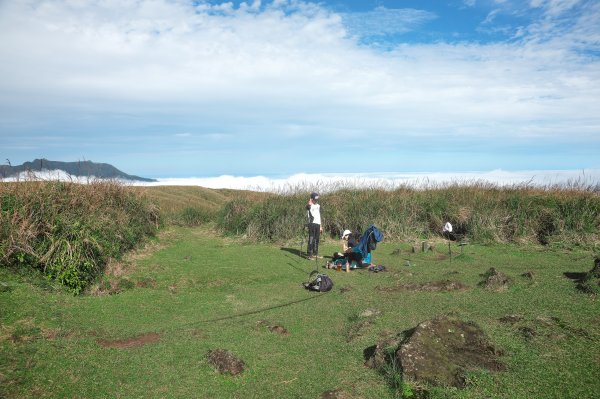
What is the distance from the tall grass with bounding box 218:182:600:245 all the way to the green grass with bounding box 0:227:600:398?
14.7 feet

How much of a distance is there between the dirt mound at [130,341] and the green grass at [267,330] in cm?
13

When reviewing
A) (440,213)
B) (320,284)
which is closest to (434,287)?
(320,284)

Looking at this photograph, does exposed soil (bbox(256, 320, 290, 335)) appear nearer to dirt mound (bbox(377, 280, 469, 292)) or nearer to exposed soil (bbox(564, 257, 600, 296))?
dirt mound (bbox(377, 280, 469, 292))

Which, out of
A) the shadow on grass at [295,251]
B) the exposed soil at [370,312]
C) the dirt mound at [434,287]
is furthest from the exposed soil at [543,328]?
the shadow on grass at [295,251]

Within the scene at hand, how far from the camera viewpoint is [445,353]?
5.43 m

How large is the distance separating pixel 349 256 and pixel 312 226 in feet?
6.97

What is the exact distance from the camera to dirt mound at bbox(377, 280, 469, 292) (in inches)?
365

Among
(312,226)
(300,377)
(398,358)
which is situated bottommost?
(300,377)

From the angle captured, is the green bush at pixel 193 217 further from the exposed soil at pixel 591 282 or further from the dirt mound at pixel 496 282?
the exposed soil at pixel 591 282

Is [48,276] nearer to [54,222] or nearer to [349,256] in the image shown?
[54,222]

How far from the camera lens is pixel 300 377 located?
567 cm

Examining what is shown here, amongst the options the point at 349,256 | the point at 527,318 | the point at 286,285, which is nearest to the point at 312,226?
the point at 349,256

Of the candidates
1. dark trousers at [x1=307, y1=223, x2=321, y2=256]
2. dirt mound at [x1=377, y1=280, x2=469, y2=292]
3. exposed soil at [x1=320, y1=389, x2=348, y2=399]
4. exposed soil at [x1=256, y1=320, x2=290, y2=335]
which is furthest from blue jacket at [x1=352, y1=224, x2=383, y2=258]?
exposed soil at [x1=320, y1=389, x2=348, y2=399]

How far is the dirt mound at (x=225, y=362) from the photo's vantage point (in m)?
5.74
